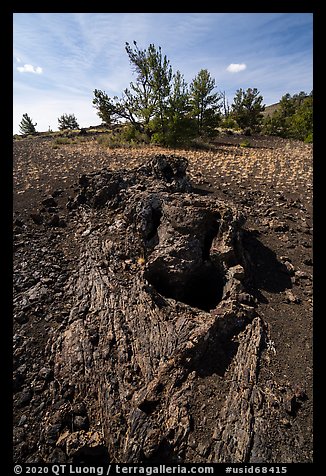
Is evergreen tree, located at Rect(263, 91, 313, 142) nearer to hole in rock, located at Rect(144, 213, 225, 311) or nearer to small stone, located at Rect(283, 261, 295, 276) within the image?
small stone, located at Rect(283, 261, 295, 276)

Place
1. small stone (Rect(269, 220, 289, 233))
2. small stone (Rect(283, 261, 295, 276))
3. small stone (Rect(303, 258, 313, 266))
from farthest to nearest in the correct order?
small stone (Rect(269, 220, 289, 233)) < small stone (Rect(303, 258, 313, 266)) < small stone (Rect(283, 261, 295, 276))

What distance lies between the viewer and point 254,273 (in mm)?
7137

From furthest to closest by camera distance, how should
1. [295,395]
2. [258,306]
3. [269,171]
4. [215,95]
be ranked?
[215,95], [269,171], [258,306], [295,395]

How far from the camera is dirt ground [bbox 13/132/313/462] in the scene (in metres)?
4.20

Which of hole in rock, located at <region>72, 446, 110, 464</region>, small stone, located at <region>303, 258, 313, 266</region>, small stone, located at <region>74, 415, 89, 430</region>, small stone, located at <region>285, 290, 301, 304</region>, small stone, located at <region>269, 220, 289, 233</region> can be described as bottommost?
hole in rock, located at <region>72, 446, 110, 464</region>

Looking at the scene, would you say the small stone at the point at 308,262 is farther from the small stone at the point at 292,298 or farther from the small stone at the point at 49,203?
the small stone at the point at 49,203

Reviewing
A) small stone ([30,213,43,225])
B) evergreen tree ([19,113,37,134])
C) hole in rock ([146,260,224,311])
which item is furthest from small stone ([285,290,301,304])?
evergreen tree ([19,113,37,134])

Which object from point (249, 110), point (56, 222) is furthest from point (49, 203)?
point (249, 110)

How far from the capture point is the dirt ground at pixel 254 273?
4203mm

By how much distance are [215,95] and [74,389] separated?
31559 mm

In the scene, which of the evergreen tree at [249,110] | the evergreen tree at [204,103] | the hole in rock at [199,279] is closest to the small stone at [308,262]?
the hole in rock at [199,279]

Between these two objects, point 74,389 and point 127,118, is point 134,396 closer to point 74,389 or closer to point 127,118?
point 74,389

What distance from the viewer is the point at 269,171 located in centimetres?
1589
